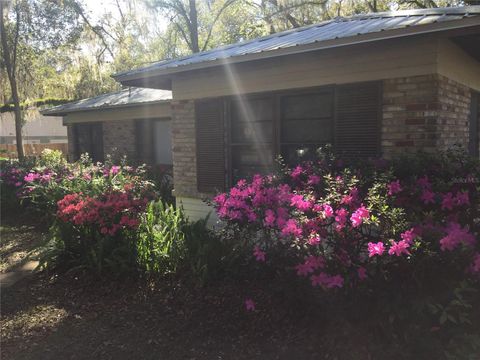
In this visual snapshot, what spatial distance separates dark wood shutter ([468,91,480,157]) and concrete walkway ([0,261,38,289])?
6991 mm

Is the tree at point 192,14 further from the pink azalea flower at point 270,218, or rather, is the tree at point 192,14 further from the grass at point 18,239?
the pink azalea flower at point 270,218

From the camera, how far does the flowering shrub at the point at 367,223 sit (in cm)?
291

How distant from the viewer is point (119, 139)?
12977 mm

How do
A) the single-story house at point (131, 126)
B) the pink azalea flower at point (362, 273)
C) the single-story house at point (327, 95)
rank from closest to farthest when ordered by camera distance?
the pink azalea flower at point (362, 273) → the single-story house at point (327, 95) → the single-story house at point (131, 126)

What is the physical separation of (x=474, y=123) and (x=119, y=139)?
31.4 feet

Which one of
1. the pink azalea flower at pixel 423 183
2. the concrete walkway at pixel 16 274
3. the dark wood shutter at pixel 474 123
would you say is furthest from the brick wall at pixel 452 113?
the concrete walkway at pixel 16 274

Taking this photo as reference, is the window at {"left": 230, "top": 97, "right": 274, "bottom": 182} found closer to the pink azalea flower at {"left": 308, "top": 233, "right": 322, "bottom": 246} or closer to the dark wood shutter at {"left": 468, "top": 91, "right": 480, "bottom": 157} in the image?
the pink azalea flower at {"left": 308, "top": 233, "right": 322, "bottom": 246}

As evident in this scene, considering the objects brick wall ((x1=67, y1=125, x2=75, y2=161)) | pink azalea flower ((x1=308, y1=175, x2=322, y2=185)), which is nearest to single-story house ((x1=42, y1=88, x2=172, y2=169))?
brick wall ((x1=67, y1=125, x2=75, y2=161))

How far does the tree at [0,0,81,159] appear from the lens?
14.5 m

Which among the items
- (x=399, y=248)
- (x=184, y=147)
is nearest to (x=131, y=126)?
(x=184, y=147)

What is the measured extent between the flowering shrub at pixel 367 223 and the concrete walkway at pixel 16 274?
10.8 feet

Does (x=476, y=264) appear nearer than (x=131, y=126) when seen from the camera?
Yes

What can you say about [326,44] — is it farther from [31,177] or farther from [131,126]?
[131,126]

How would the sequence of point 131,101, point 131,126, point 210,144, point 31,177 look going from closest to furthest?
point 210,144
point 31,177
point 131,101
point 131,126
